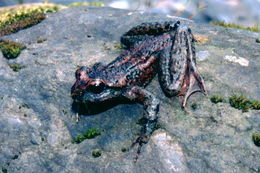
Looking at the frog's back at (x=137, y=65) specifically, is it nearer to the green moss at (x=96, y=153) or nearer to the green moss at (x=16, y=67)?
the green moss at (x=96, y=153)

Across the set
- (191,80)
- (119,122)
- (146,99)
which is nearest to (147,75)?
(146,99)

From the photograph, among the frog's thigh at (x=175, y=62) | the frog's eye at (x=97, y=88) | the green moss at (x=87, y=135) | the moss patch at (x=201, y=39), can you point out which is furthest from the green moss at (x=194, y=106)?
the moss patch at (x=201, y=39)

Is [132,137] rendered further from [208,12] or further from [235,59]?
[208,12]

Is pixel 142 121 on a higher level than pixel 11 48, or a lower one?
lower

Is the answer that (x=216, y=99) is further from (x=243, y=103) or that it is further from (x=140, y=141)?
(x=140, y=141)

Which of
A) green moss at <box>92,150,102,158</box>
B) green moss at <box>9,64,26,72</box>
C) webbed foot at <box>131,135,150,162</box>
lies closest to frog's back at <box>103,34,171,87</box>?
webbed foot at <box>131,135,150,162</box>

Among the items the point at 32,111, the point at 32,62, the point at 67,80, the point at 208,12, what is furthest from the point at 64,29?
the point at 208,12

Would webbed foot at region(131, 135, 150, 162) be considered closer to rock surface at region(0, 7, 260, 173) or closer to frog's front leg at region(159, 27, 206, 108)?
rock surface at region(0, 7, 260, 173)
